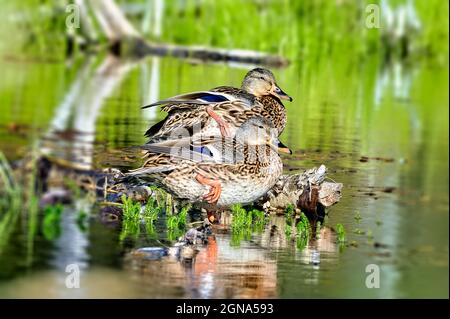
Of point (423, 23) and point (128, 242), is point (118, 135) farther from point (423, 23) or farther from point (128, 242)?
point (423, 23)

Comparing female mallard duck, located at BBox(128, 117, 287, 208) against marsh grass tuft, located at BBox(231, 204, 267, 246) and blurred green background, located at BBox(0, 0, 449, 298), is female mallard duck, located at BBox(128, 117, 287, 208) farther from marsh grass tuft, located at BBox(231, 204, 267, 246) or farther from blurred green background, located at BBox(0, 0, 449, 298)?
blurred green background, located at BBox(0, 0, 449, 298)

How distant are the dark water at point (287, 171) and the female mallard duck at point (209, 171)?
0.29m

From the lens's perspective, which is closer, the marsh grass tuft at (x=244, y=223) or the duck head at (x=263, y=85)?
the marsh grass tuft at (x=244, y=223)

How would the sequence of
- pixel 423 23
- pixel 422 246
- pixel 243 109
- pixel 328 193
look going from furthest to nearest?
pixel 423 23 < pixel 243 109 < pixel 328 193 < pixel 422 246

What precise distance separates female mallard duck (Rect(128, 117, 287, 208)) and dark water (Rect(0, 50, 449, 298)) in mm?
285

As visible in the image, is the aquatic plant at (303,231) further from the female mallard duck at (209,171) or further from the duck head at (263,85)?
the duck head at (263,85)

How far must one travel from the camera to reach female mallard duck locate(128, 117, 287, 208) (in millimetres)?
7766

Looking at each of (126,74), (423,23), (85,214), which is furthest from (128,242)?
(423,23)

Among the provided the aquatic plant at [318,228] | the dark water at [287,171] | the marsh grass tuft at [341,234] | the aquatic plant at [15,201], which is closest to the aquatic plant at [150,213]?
the dark water at [287,171]

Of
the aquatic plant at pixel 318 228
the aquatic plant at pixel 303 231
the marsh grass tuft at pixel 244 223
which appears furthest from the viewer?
the aquatic plant at pixel 318 228

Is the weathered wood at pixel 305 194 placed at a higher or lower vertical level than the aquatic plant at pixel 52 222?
higher

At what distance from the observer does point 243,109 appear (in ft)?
28.5

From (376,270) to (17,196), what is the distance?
90.7 inches

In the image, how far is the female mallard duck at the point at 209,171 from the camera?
777 centimetres
